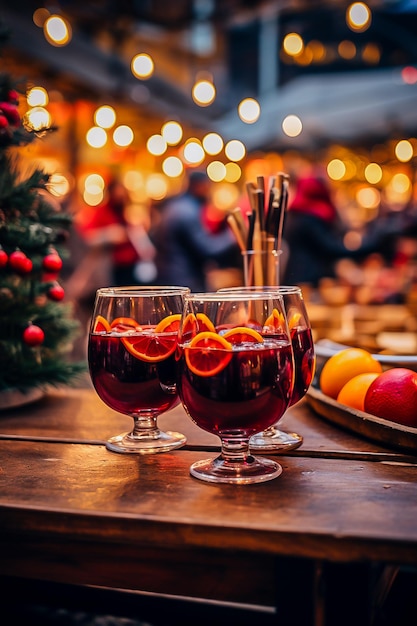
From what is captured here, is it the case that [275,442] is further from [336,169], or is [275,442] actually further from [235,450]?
[336,169]

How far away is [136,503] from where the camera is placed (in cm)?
69

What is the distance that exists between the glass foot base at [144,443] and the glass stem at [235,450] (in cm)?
13

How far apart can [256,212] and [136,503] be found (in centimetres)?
61

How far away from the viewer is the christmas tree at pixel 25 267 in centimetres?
118

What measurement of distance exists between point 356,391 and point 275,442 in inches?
7.1

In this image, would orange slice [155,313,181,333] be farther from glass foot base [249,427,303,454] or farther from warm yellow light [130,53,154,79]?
warm yellow light [130,53,154,79]

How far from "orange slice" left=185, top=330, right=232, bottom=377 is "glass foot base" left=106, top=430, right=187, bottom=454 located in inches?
7.4

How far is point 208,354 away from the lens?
2.45ft

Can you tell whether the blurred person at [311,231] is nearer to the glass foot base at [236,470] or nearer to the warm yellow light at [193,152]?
the warm yellow light at [193,152]

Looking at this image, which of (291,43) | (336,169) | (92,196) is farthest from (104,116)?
(336,169)

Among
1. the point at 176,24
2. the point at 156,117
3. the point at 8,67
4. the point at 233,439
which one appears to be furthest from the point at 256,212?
the point at 156,117

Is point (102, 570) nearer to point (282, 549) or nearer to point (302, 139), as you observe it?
point (282, 549)

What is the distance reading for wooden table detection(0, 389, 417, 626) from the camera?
0.62 meters

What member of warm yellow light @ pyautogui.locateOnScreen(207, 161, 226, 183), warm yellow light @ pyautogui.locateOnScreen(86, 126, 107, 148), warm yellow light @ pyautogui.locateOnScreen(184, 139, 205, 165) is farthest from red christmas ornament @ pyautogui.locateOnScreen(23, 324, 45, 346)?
warm yellow light @ pyautogui.locateOnScreen(207, 161, 226, 183)
